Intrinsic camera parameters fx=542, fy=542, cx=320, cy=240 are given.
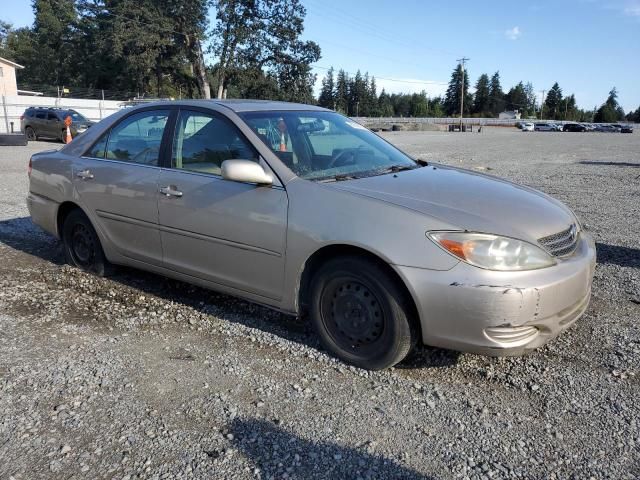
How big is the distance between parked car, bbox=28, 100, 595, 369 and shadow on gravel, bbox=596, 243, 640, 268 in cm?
197

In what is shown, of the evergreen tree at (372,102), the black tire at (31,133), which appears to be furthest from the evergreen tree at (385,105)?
the black tire at (31,133)

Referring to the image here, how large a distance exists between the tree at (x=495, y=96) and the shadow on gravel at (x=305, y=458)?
154 meters

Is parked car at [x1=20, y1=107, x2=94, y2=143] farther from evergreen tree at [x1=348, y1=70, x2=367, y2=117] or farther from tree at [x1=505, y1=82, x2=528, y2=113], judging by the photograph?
tree at [x1=505, y1=82, x2=528, y2=113]

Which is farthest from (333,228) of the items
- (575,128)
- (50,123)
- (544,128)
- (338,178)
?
(544,128)

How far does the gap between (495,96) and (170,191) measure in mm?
156217

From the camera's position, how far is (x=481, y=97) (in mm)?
145375

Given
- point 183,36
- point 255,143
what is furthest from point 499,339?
point 183,36

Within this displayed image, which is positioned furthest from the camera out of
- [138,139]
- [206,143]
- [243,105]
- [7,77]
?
[7,77]

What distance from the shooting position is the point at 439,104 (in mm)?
145000

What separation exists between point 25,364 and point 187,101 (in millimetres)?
2261

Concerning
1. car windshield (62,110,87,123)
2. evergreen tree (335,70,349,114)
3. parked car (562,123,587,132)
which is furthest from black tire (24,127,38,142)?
evergreen tree (335,70,349,114)

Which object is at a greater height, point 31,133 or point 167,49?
point 167,49

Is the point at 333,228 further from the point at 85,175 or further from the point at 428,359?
the point at 85,175

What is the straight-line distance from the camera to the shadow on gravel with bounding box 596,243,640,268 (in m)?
5.49
